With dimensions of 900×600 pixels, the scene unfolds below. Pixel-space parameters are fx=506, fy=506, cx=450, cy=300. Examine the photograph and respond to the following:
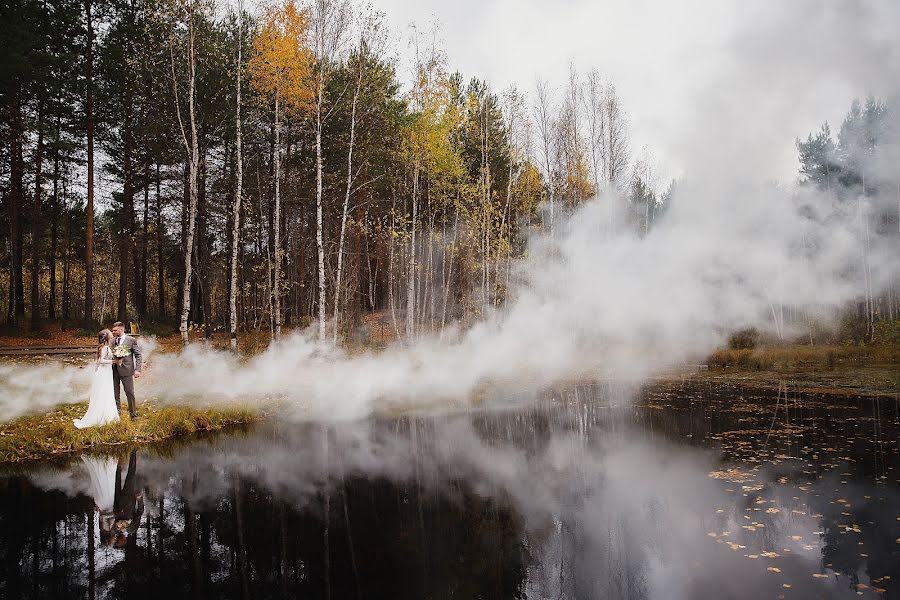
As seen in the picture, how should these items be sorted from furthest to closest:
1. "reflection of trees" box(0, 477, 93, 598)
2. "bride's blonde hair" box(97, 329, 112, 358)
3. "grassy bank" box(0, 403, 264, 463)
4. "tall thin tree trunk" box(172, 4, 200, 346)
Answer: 1. "tall thin tree trunk" box(172, 4, 200, 346)
2. "bride's blonde hair" box(97, 329, 112, 358)
3. "grassy bank" box(0, 403, 264, 463)
4. "reflection of trees" box(0, 477, 93, 598)

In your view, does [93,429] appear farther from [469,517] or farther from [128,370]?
[469,517]

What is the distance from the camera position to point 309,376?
1877 centimetres

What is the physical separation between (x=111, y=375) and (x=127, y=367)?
436mm

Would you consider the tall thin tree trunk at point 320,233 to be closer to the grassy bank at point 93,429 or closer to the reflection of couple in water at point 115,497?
the grassy bank at point 93,429

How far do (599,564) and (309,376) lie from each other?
49.2 feet

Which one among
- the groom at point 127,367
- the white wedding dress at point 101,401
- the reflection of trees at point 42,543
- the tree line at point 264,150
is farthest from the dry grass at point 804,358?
the reflection of trees at point 42,543

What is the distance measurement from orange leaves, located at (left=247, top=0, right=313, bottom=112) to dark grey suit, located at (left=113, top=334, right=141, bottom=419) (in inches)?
451

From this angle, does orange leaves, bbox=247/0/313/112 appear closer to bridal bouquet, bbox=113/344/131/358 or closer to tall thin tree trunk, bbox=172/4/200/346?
tall thin tree trunk, bbox=172/4/200/346

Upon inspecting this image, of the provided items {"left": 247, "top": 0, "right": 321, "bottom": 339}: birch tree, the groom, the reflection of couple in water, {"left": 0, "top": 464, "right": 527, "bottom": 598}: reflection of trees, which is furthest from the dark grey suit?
{"left": 247, "top": 0, "right": 321, "bottom": 339}: birch tree

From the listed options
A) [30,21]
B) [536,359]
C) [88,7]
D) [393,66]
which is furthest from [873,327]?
[30,21]

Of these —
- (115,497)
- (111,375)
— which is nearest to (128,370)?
(111,375)

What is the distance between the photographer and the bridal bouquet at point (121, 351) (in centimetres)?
1162

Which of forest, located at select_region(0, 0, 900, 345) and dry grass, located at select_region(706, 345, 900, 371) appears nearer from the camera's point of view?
forest, located at select_region(0, 0, 900, 345)

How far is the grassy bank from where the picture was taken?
10.1 metres
